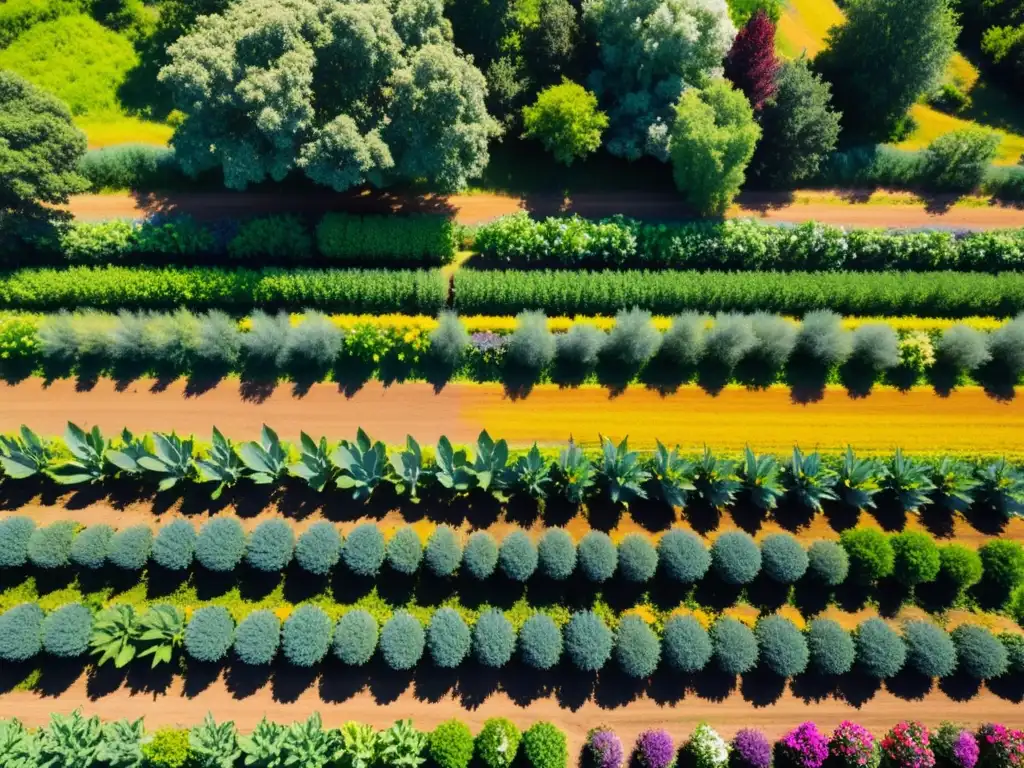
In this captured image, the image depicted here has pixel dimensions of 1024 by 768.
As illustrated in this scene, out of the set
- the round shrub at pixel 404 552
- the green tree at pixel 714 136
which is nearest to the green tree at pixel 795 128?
the green tree at pixel 714 136

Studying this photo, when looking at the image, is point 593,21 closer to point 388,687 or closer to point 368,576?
point 368,576

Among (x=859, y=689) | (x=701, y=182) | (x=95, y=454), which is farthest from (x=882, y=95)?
(x=95, y=454)

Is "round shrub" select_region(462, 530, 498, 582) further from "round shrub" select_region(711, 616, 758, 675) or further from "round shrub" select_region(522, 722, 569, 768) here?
"round shrub" select_region(711, 616, 758, 675)

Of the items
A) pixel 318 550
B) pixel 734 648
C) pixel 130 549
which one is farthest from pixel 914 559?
pixel 130 549

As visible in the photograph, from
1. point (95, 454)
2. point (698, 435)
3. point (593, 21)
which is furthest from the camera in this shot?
point (593, 21)

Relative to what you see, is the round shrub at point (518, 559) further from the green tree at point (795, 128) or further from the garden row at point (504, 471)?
the green tree at point (795, 128)

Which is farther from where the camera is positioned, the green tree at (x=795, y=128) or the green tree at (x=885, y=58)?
the green tree at (x=885, y=58)
